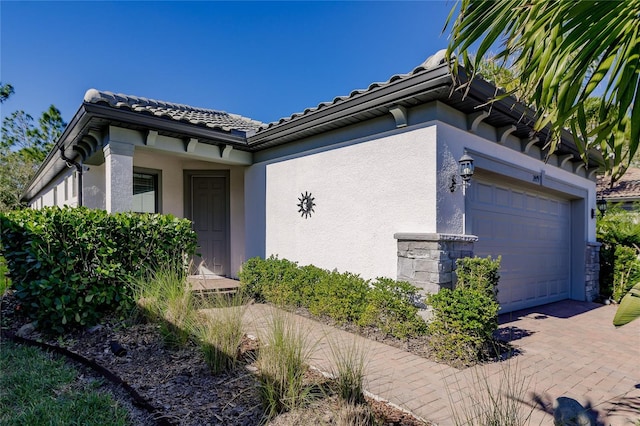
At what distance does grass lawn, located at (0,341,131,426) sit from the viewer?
8.11ft

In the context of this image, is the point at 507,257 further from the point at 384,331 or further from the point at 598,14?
the point at 598,14

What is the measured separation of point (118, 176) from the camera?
5641mm

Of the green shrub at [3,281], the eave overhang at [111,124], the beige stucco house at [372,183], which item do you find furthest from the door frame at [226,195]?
the green shrub at [3,281]

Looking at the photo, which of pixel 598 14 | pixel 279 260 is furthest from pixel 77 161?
pixel 598 14

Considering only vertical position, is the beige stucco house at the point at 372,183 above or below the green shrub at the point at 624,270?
above

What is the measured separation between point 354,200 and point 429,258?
168 cm

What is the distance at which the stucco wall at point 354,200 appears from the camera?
494cm

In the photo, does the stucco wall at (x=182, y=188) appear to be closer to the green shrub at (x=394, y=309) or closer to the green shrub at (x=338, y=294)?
the green shrub at (x=338, y=294)

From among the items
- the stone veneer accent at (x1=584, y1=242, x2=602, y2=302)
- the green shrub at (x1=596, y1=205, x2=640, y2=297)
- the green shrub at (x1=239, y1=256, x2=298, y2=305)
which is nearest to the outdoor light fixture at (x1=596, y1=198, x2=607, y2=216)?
the green shrub at (x1=596, y1=205, x2=640, y2=297)

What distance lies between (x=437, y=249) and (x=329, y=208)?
2226 mm

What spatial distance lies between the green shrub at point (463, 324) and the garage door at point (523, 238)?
1501 millimetres

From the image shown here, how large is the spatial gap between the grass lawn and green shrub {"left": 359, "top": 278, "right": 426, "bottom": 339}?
10.3 ft

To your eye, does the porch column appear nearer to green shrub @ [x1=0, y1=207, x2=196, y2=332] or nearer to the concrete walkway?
green shrub @ [x1=0, y1=207, x2=196, y2=332]

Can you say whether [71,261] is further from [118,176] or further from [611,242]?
[611,242]
